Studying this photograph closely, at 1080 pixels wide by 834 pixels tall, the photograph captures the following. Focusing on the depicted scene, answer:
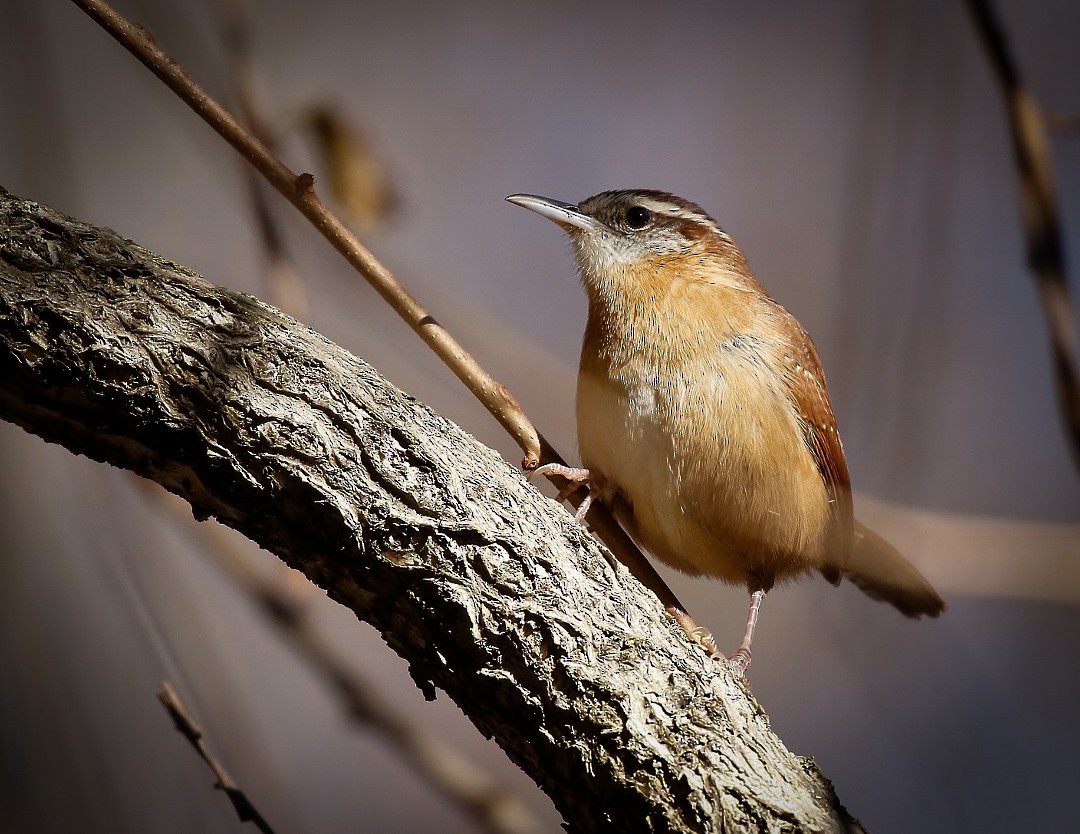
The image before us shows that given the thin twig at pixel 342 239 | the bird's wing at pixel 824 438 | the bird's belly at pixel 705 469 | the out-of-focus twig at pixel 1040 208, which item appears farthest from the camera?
the bird's wing at pixel 824 438

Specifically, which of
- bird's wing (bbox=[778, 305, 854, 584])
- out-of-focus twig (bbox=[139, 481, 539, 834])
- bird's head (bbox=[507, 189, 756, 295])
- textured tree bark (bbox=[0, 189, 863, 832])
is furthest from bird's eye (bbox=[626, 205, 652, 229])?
out-of-focus twig (bbox=[139, 481, 539, 834])

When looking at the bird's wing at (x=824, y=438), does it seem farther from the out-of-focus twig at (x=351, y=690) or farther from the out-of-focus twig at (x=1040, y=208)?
the out-of-focus twig at (x=351, y=690)

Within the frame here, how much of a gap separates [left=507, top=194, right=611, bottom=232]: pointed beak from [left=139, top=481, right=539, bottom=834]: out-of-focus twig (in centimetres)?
151

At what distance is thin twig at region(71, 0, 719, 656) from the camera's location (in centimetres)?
189

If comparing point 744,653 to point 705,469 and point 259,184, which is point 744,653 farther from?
point 259,184

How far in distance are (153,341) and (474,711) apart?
91cm

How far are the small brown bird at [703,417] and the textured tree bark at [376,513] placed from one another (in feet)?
2.06

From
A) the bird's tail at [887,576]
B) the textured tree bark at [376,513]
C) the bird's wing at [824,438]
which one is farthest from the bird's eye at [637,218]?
the textured tree bark at [376,513]

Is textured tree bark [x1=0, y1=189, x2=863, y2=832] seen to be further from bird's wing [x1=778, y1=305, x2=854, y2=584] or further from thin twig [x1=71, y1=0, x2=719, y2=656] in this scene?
bird's wing [x1=778, y1=305, x2=854, y2=584]

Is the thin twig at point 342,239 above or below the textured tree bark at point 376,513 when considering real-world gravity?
above

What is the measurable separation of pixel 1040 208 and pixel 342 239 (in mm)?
1557

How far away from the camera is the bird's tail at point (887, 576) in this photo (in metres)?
3.11

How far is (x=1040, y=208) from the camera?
2.05 m

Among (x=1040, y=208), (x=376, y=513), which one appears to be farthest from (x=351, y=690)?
(x=1040, y=208)
